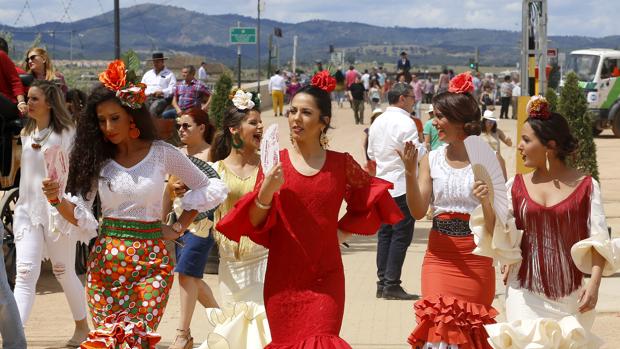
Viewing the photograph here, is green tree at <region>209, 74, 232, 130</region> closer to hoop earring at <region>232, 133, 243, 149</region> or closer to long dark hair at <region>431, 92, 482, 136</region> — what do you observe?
hoop earring at <region>232, 133, 243, 149</region>

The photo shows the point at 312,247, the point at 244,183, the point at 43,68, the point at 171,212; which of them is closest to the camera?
the point at 312,247

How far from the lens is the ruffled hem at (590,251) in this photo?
19.1 ft

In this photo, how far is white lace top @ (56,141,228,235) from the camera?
589 cm

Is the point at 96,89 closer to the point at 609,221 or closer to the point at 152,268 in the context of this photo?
the point at 152,268

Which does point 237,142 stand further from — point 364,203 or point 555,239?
point 555,239

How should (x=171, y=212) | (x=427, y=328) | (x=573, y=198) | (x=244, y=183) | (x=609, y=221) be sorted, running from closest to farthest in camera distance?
(x=573, y=198) → (x=427, y=328) → (x=244, y=183) → (x=171, y=212) → (x=609, y=221)

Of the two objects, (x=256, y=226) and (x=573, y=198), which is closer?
(x=256, y=226)

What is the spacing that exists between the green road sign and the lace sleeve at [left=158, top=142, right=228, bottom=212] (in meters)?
29.3

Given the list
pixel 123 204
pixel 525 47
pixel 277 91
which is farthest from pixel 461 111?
pixel 277 91

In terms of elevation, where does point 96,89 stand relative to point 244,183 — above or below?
above

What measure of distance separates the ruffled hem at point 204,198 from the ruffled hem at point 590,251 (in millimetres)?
1818

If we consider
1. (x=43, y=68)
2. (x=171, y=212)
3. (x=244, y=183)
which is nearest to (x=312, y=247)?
(x=244, y=183)

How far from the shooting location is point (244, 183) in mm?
7582

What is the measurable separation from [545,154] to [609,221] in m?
11.4
